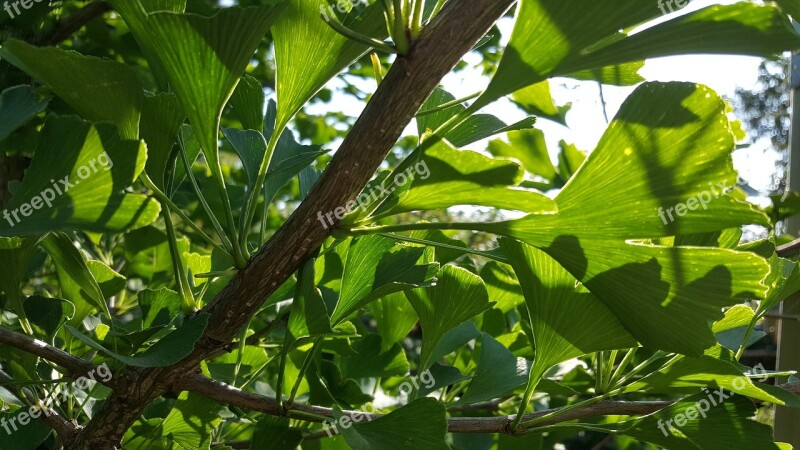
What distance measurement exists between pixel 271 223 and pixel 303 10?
82 cm

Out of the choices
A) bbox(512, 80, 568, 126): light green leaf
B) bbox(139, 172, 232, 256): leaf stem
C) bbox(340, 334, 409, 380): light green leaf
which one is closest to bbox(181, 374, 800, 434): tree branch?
bbox(139, 172, 232, 256): leaf stem

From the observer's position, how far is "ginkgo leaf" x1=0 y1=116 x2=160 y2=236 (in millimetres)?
463

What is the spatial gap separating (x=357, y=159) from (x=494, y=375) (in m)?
0.33

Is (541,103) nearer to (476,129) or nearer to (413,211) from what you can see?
(476,129)

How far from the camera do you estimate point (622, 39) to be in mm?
426

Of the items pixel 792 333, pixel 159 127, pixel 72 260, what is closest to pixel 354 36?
pixel 159 127

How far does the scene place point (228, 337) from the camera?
53cm
